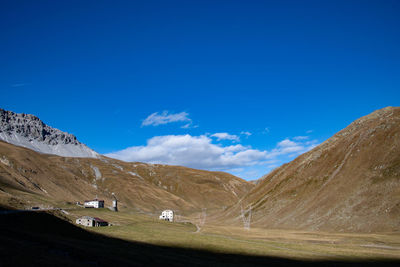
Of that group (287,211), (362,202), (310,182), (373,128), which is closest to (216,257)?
→ (362,202)

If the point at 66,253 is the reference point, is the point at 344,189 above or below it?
above

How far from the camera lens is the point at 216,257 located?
53.2 meters

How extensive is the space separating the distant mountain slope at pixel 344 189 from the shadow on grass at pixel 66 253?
6560 cm

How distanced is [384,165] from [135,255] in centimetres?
12285

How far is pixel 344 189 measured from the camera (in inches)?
5290

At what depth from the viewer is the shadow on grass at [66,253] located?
3113 cm

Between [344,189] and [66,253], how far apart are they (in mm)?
124813

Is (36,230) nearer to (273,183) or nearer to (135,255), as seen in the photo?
(135,255)

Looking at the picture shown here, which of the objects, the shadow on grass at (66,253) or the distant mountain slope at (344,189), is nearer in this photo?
the shadow on grass at (66,253)

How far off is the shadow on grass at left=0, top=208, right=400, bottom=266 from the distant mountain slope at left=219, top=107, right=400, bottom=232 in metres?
65.6

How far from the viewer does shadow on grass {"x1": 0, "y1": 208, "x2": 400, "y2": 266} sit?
31.1 metres

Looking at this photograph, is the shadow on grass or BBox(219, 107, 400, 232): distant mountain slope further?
BBox(219, 107, 400, 232): distant mountain slope

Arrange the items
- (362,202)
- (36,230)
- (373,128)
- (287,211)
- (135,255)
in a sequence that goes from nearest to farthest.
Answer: (135,255) → (36,230) → (362,202) → (287,211) → (373,128)

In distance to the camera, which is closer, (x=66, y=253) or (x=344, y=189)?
(x=66, y=253)
